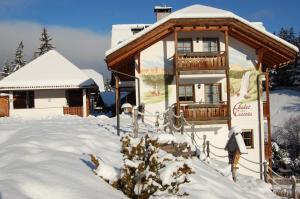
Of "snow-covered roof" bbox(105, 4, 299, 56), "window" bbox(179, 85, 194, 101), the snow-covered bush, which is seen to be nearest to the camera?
the snow-covered bush

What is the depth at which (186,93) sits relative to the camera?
77.8 ft

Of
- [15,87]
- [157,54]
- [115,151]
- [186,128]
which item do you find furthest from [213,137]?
[15,87]

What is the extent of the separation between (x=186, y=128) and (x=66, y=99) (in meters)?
13.8

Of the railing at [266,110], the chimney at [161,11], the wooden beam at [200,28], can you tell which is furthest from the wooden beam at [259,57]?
the chimney at [161,11]

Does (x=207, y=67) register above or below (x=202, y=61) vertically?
below

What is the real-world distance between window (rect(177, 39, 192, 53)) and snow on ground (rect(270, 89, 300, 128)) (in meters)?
35.5

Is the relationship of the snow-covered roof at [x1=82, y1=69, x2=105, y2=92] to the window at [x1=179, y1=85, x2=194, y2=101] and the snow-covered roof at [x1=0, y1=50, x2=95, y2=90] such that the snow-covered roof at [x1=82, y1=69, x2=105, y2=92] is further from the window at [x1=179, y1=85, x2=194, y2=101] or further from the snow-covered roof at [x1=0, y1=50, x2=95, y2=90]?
the window at [x1=179, y1=85, x2=194, y2=101]

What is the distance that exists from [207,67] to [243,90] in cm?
319

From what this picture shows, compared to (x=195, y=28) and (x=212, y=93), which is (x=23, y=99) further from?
(x=195, y=28)

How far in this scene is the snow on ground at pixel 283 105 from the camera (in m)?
58.5

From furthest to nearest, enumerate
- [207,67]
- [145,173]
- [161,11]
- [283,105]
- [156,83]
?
[283,105] < [161,11] < [156,83] < [207,67] < [145,173]

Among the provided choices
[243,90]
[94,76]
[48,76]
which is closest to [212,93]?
[243,90]

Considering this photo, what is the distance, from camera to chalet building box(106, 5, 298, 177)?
22016mm

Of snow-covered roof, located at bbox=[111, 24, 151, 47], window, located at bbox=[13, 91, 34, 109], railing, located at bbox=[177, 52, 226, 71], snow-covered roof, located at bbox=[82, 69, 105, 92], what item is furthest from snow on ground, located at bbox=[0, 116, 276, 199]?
snow-covered roof, located at bbox=[82, 69, 105, 92]
